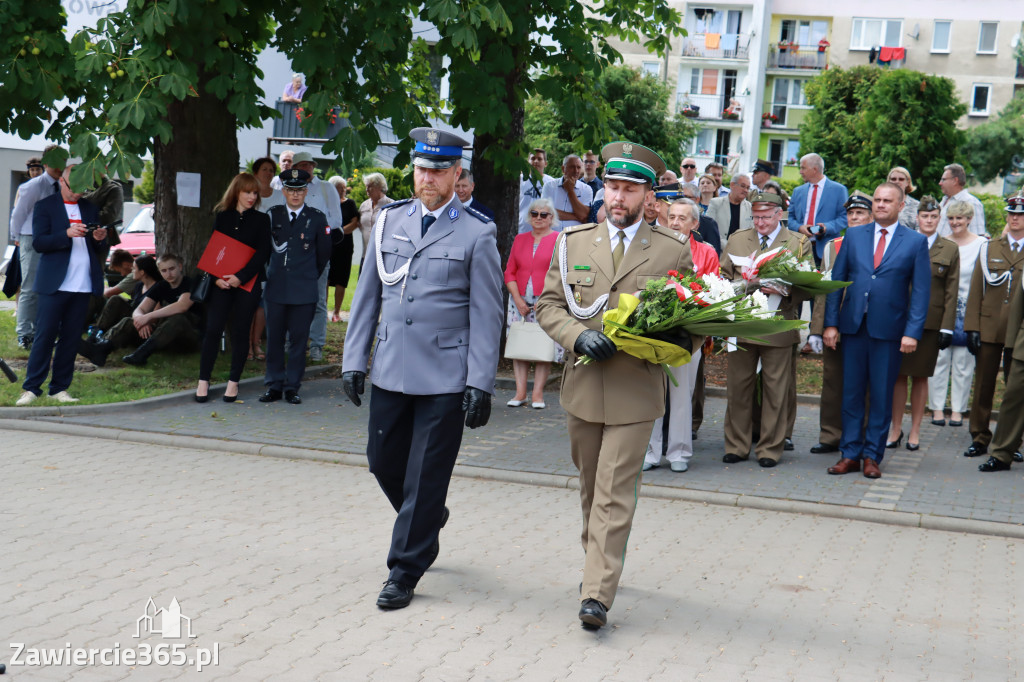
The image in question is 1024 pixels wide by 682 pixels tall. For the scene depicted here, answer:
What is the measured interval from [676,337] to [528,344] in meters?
5.84

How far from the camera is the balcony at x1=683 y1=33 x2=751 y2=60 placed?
60.1 m

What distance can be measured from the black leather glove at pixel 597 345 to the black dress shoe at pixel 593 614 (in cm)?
115

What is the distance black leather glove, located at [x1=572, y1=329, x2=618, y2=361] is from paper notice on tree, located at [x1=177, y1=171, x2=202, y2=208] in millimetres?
8671

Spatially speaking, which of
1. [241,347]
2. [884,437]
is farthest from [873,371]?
[241,347]

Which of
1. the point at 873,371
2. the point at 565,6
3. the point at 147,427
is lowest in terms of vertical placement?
the point at 147,427

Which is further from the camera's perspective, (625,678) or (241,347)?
(241,347)

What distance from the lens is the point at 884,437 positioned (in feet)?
30.7

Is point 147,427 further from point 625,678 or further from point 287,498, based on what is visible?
point 625,678

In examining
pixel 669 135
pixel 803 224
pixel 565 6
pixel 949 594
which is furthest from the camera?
pixel 669 135

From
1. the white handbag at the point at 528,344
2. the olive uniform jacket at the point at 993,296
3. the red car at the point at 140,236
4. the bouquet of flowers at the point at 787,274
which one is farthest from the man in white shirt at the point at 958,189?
the red car at the point at 140,236

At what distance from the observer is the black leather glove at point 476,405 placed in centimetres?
560

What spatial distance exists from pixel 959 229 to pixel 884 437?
2.95 m

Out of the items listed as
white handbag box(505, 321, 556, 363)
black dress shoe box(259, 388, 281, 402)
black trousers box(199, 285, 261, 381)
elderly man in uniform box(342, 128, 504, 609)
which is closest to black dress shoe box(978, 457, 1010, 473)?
white handbag box(505, 321, 556, 363)

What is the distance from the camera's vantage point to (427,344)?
571 centimetres
